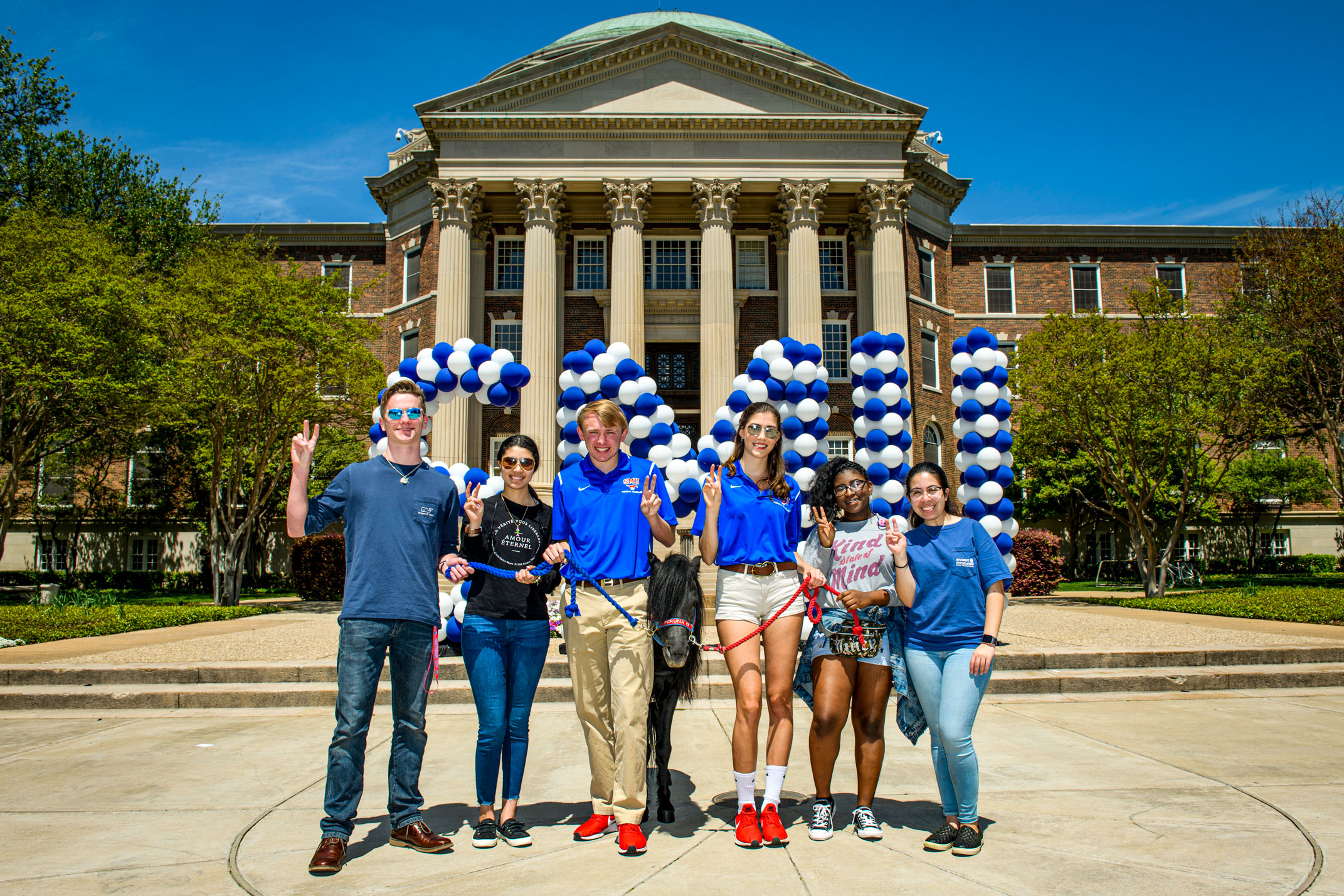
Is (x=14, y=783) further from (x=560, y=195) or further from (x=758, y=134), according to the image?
(x=758, y=134)

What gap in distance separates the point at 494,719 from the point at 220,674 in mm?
6402

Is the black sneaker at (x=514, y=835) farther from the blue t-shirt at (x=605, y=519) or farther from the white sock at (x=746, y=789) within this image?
the blue t-shirt at (x=605, y=519)

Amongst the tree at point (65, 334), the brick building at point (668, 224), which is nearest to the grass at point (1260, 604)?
the brick building at point (668, 224)

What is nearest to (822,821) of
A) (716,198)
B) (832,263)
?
(716,198)

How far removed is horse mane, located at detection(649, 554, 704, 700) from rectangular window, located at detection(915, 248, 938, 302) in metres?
35.0

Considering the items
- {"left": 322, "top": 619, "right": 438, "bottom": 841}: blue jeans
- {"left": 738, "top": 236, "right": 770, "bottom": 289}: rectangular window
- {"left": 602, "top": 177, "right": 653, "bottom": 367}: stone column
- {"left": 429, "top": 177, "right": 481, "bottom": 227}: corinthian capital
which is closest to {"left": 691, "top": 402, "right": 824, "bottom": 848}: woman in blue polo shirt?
{"left": 322, "top": 619, "right": 438, "bottom": 841}: blue jeans

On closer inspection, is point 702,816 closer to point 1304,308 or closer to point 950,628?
point 950,628

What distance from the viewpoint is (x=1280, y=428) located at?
25.3 m

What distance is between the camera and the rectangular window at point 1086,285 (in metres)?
39.7

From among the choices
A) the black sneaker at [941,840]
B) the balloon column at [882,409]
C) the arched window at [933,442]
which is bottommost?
the black sneaker at [941,840]

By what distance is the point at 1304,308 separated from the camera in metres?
23.0

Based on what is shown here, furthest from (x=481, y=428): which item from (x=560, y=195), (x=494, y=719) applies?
(x=494, y=719)

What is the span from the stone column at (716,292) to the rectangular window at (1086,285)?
19.5 meters

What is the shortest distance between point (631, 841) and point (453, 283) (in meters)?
27.2
